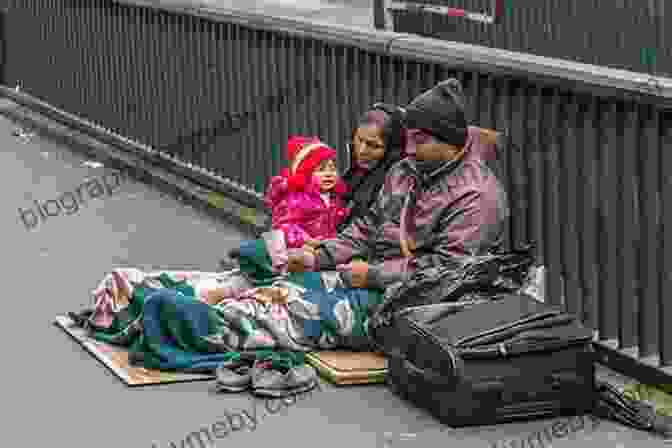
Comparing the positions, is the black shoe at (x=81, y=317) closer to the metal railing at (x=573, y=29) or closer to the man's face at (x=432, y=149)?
the man's face at (x=432, y=149)

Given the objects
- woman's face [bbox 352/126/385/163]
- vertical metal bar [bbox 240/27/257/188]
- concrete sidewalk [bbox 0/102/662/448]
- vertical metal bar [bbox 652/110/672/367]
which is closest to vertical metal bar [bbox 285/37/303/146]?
vertical metal bar [bbox 240/27/257/188]

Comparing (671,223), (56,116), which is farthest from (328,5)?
(671,223)

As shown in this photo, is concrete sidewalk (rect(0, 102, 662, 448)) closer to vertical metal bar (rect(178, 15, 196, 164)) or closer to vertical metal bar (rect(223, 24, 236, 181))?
vertical metal bar (rect(223, 24, 236, 181))

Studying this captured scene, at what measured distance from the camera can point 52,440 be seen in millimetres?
7523

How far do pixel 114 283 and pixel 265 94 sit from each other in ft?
9.79

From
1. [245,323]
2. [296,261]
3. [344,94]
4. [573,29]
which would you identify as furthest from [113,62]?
[245,323]

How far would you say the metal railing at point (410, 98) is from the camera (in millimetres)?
7758

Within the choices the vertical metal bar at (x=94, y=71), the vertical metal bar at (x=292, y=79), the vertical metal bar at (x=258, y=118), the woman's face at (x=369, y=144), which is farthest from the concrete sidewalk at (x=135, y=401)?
the vertical metal bar at (x=94, y=71)

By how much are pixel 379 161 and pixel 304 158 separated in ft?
1.38

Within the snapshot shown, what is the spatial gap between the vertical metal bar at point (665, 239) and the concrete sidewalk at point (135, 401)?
17.7 inches

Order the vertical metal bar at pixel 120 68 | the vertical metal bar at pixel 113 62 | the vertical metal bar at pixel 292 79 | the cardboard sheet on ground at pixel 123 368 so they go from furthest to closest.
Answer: the vertical metal bar at pixel 113 62
the vertical metal bar at pixel 120 68
the vertical metal bar at pixel 292 79
the cardboard sheet on ground at pixel 123 368

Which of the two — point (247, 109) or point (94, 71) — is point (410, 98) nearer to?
point (247, 109)

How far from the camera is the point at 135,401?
8.02 meters

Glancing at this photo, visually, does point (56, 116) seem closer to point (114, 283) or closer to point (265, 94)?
point (265, 94)
